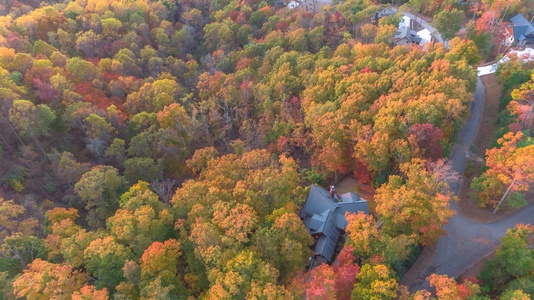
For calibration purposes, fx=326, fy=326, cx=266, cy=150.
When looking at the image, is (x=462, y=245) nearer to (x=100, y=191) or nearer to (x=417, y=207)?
(x=417, y=207)

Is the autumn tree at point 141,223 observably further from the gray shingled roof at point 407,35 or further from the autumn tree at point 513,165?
the gray shingled roof at point 407,35

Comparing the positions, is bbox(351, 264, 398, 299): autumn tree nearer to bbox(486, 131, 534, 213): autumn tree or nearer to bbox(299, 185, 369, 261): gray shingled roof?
bbox(299, 185, 369, 261): gray shingled roof

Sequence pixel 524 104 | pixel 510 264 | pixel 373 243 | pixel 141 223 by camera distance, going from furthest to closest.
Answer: pixel 524 104, pixel 141 223, pixel 373 243, pixel 510 264

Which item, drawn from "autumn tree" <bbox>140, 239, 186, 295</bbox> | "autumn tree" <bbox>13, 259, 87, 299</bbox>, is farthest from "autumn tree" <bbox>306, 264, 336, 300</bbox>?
"autumn tree" <bbox>13, 259, 87, 299</bbox>

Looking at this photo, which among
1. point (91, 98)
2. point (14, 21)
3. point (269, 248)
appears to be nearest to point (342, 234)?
point (269, 248)

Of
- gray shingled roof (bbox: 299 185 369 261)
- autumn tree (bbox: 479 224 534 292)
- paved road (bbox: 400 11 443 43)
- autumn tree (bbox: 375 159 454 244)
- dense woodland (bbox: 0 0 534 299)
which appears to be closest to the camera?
autumn tree (bbox: 479 224 534 292)

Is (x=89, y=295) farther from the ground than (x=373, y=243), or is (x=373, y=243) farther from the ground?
(x=373, y=243)

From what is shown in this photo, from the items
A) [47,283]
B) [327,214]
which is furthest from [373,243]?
[47,283]
